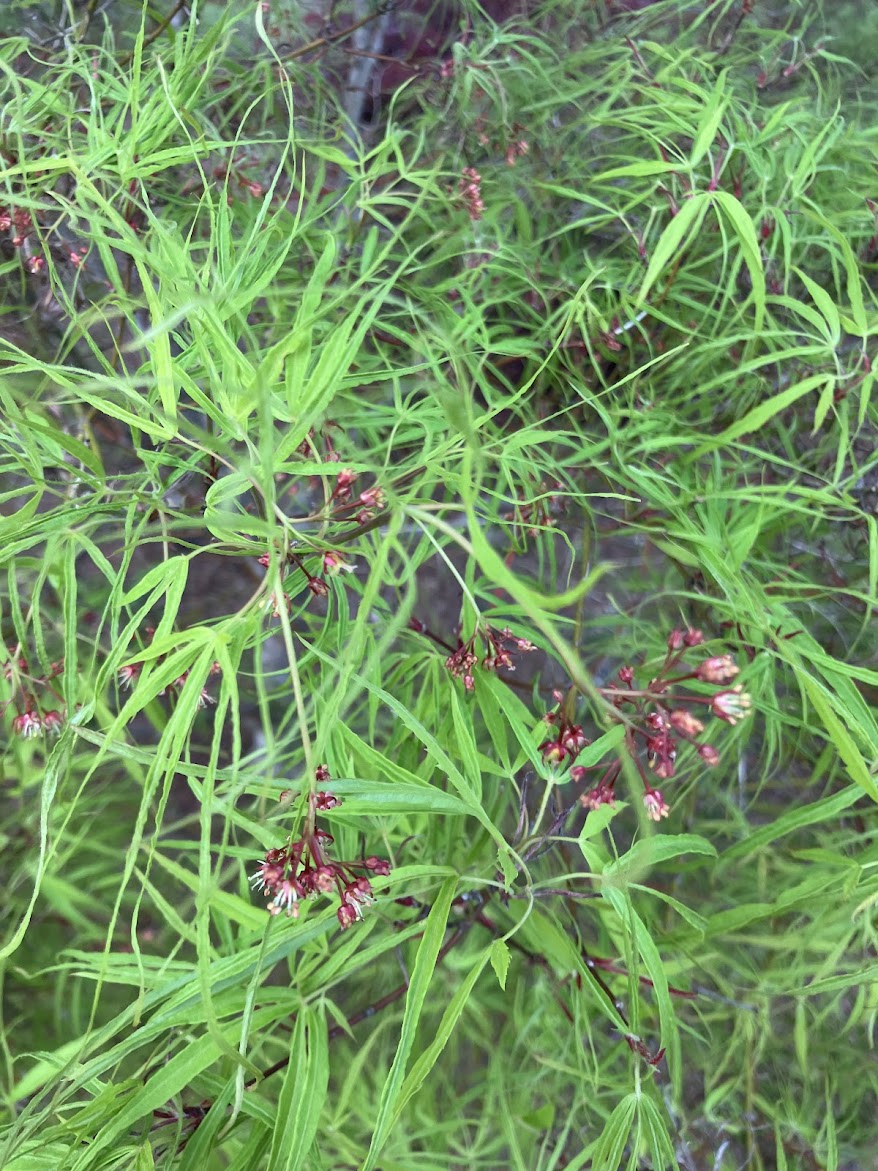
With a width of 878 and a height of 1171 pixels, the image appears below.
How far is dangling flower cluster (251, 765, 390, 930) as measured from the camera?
1.49 ft

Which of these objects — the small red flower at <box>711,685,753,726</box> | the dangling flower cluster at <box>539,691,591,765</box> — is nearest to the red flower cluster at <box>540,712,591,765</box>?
the dangling flower cluster at <box>539,691,591,765</box>

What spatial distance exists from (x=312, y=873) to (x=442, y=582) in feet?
2.82

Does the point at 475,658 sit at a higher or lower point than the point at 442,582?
higher

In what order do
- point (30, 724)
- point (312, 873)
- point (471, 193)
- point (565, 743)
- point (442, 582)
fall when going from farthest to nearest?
point (442, 582)
point (471, 193)
point (30, 724)
point (565, 743)
point (312, 873)

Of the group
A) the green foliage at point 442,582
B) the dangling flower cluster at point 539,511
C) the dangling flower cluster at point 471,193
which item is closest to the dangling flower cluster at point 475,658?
the green foliage at point 442,582

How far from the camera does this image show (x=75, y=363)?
100 cm

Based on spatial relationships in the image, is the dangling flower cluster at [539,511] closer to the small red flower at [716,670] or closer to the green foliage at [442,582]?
the green foliage at [442,582]

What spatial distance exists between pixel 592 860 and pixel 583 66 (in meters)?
1.05

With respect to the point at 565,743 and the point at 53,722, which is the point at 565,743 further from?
the point at 53,722

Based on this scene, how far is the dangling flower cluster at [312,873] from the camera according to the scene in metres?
0.45

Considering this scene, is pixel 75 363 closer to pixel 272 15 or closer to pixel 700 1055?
pixel 272 15

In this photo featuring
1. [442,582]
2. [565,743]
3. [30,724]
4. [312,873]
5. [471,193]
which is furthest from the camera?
[442,582]

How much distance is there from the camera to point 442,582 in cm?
129

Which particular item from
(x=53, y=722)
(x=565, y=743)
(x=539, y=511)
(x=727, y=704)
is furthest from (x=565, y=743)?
(x=53, y=722)
